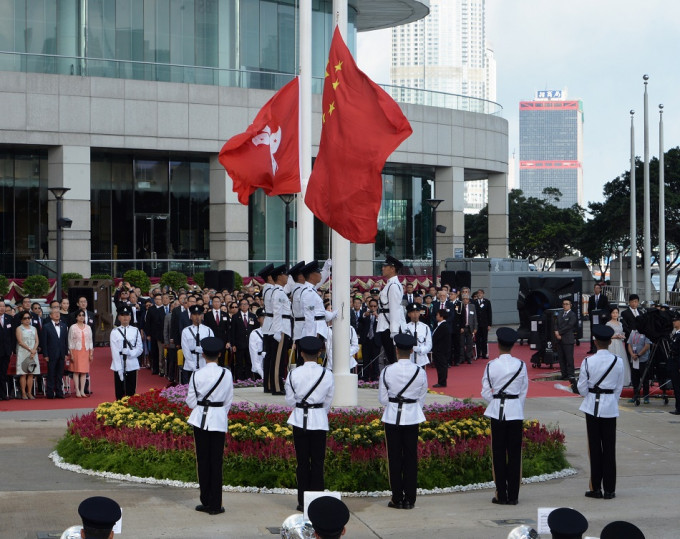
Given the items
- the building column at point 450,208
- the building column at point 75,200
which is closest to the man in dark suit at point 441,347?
the building column at point 75,200

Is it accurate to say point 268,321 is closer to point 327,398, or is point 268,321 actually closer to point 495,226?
point 327,398

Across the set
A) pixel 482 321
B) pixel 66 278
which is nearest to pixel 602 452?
pixel 482 321

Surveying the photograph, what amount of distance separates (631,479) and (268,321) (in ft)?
20.7

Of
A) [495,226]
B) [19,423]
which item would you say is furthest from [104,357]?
[495,226]

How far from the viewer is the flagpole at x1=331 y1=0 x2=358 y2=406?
1495 cm

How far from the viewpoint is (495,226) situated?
5244cm

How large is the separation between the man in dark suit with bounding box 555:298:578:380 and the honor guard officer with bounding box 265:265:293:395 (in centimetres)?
921

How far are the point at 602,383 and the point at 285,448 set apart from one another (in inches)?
148

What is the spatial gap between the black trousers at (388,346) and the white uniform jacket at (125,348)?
184 inches

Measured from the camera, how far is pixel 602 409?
12.4 metres

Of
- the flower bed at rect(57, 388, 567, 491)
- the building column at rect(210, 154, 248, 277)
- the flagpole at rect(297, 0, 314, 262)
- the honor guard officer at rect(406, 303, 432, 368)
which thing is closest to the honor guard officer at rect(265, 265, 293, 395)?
the flagpole at rect(297, 0, 314, 262)

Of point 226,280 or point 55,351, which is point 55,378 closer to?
point 55,351

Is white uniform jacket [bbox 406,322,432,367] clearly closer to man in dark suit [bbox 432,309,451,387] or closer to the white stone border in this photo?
man in dark suit [bbox 432,309,451,387]

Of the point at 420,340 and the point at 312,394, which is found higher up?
the point at 312,394
